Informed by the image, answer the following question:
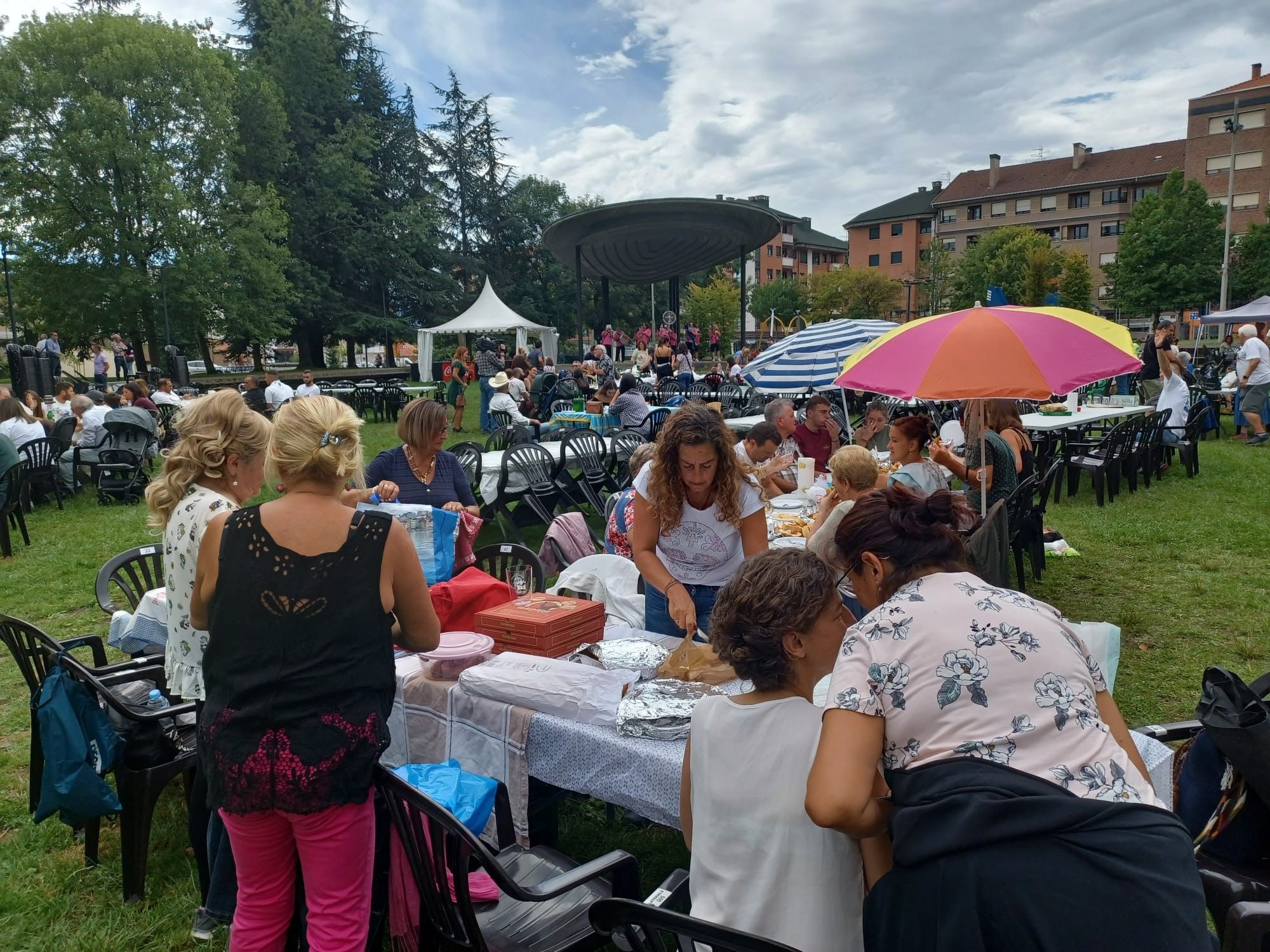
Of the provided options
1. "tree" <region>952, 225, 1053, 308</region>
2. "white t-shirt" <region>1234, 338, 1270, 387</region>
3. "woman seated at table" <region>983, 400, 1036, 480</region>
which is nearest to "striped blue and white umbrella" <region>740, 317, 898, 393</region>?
"woman seated at table" <region>983, 400, 1036, 480</region>

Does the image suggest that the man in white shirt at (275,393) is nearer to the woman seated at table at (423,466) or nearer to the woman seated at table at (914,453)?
the woman seated at table at (423,466)

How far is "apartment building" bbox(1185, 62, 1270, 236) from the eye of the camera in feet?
168

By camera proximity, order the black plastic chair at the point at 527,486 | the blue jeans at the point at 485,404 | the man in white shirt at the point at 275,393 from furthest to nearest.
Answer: the blue jeans at the point at 485,404 → the man in white shirt at the point at 275,393 → the black plastic chair at the point at 527,486

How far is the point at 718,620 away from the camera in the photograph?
178cm

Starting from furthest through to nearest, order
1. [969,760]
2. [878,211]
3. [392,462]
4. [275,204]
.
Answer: [878,211] → [275,204] → [392,462] → [969,760]

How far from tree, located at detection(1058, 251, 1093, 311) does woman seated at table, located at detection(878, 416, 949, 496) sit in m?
41.4

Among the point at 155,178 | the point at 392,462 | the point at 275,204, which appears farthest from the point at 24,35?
the point at 392,462

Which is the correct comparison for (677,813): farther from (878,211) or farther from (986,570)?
(878,211)

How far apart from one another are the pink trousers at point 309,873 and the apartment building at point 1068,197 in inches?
2633

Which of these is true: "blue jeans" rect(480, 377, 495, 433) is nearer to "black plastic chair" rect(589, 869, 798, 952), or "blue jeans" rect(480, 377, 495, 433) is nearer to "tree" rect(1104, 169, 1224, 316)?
"black plastic chair" rect(589, 869, 798, 952)

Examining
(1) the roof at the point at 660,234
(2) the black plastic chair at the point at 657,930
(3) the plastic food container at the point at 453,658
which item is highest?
(1) the roof at the point at 660,234

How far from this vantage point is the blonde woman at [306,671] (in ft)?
5.81

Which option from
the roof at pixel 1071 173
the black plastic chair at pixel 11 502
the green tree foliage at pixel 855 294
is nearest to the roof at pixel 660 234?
the black plastic chair at pixel 11 502

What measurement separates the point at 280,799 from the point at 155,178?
31531mm
